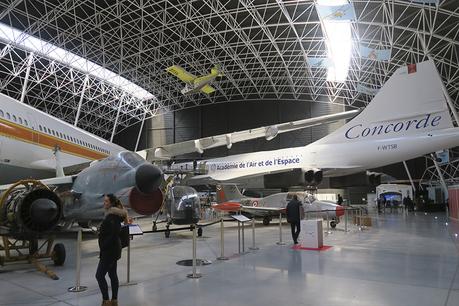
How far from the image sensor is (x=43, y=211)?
7.07 metres

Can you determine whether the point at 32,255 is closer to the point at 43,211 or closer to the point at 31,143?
the point at 43,211

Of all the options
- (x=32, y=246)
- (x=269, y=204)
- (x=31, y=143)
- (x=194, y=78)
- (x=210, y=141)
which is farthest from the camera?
(x=194, y=78)

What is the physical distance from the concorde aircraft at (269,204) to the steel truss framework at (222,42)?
430 inches

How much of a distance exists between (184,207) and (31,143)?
18.3ft

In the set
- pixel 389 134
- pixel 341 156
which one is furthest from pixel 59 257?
pixel 389 134

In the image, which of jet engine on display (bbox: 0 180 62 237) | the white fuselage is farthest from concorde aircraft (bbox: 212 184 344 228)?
jet engine on display (bbox: 0 180 62 237)

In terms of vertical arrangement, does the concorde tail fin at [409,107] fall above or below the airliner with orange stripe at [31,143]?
above

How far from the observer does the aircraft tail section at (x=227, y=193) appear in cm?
1986

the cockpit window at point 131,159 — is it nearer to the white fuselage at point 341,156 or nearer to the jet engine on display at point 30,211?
the jet engine on display at point 30,211

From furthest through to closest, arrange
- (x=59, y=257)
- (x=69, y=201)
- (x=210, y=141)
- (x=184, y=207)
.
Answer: (x=210, y=141), (x=184, y=207), (x=69, y=201), (x=59, y=257)

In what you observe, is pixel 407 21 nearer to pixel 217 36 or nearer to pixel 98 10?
pixel 217 36

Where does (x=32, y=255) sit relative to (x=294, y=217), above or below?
below

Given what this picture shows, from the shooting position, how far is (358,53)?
26.0m

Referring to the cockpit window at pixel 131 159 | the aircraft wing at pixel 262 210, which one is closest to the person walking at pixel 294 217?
the cockpit window at pixel 131 159
